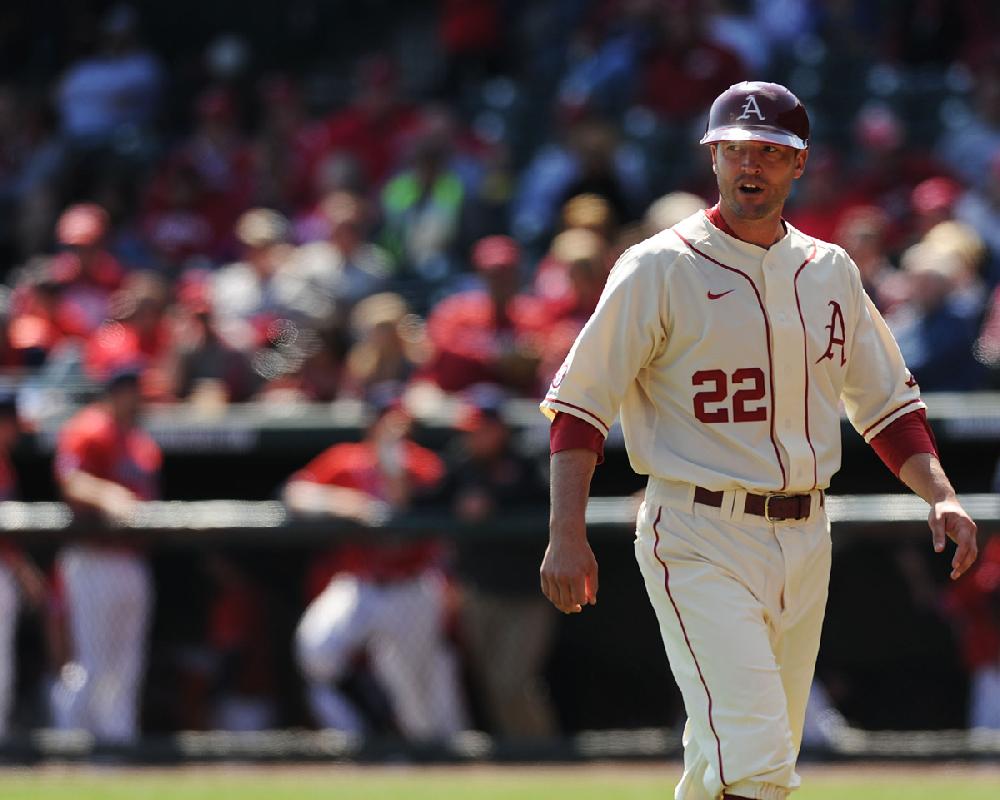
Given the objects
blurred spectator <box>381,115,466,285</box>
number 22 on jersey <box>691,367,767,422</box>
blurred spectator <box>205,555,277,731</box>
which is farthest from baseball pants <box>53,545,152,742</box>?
number 22 on jersey <box>691,367,767,422</box>

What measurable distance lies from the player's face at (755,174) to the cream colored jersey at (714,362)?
87mm

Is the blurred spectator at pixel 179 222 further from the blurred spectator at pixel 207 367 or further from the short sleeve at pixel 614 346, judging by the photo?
the short sleeve at pixel 614 346

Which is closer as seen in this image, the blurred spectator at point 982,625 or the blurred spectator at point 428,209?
the blurred spectator at point 982,625

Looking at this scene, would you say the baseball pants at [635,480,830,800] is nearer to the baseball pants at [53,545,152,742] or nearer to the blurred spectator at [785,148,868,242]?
the baseball pants at [53,545,152,742]

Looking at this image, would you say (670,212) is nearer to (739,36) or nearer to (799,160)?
(739,36)

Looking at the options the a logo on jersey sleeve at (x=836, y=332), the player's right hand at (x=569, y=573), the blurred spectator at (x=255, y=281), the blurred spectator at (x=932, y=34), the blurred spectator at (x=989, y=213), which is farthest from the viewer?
the blurred spectator at (x=932, y=34)

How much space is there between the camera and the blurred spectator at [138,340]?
894 centimetres

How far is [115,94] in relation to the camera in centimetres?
1306

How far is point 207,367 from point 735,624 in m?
5.25

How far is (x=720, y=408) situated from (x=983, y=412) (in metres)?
3.94

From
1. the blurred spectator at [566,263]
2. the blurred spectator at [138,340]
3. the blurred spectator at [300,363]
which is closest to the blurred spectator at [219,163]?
the blurred spectator at [138,340]

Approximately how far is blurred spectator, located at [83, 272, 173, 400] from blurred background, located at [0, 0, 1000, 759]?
0.02 meters

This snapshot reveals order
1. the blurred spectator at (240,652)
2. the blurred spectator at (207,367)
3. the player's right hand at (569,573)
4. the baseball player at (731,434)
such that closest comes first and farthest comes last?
1. the player's right hand at (569,573)
2. the baseball player at (731,434)
3. the blurred spectator at (240,652)
4. the blurred spectator at (207,367)

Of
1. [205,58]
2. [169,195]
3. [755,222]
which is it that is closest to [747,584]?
[755,222]
